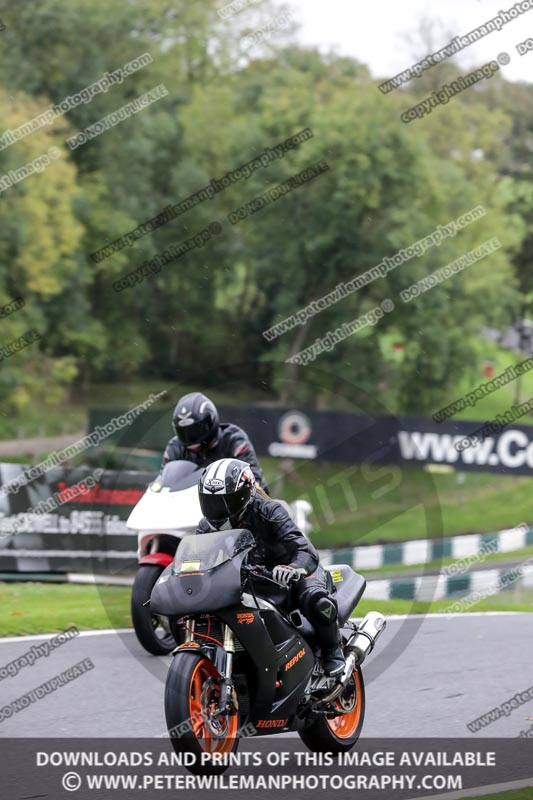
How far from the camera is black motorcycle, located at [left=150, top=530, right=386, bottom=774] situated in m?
5.50

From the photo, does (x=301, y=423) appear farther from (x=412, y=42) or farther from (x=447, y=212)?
(x=412, y=42)

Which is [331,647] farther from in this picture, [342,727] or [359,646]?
[342,727]

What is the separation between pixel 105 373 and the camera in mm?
45031

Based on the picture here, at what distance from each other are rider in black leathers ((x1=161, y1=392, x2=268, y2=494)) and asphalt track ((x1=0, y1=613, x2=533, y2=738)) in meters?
1.61

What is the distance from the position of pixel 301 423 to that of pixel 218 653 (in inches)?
817

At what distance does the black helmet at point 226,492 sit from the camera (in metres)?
5.94

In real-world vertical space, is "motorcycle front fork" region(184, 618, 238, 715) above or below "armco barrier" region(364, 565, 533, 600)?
above

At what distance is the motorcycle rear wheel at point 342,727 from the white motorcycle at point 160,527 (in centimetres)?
182

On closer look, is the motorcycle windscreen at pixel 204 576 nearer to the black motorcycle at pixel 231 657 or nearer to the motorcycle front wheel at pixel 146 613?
the black motorcycle at pixel 231 657

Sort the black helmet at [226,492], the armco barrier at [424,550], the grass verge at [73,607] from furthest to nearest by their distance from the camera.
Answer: the armco barrier at [424,550] < the grass verge at [73,607] < the black helmet at [226,492]

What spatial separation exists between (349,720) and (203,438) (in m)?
2.61

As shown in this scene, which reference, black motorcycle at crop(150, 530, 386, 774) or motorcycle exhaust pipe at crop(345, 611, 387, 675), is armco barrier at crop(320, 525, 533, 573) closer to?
motorcycle exhaust pipe at crop(345, 611, 387, 675)

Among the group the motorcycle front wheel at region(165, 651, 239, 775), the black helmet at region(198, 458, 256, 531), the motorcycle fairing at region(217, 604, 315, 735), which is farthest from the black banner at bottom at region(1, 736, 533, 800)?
the black helmet at region(198, 458, 256, 531)

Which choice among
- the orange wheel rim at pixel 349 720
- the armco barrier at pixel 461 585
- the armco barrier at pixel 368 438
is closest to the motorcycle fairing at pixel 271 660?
the orange wheel rim at pixel 349 720
